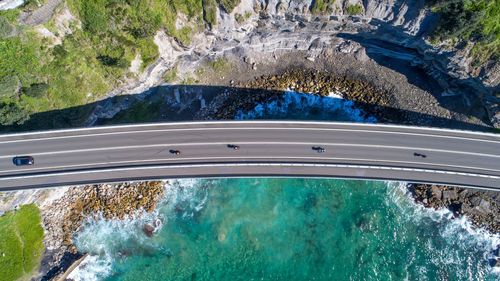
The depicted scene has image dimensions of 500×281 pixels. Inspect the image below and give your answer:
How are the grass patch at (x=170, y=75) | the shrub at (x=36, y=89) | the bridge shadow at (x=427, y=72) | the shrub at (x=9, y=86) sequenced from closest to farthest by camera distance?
1. the shrub at (x=9, y=86)
2. the shrub at (x=36, y=89)
3. the bridge shadow at (x=427, y=72)
4. the grass patch at (x=170, y=75)

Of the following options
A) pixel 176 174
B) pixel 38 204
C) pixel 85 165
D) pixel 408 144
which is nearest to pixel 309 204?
pixel 408 144

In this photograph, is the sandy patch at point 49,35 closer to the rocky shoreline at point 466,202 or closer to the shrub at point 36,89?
the shrub at point 36,89

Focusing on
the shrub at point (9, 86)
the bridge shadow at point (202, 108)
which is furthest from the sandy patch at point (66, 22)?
the bridge shadow at point (202, 108)

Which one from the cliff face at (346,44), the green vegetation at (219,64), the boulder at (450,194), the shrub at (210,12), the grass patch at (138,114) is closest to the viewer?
the cliff face at (346,44)

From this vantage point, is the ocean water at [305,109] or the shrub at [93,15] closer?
the shrub at [93,15]

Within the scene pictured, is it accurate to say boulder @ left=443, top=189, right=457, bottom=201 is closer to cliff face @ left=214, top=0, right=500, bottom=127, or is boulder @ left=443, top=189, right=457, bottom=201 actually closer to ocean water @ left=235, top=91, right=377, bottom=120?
cliff face @ left=214, top=0, right=500, bottom=127

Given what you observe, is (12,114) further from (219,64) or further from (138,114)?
(219,64)

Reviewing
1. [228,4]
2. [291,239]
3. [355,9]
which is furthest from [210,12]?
[291,239]
